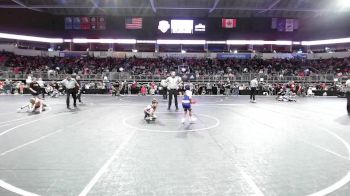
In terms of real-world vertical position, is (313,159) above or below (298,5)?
below

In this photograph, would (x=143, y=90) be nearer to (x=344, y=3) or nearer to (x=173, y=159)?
(x=173, y=159)

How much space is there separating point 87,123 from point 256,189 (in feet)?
27.7

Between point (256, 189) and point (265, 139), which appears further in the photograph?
point (265, 139)

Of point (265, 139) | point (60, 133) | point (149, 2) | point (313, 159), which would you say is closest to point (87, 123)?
point (60, 133)

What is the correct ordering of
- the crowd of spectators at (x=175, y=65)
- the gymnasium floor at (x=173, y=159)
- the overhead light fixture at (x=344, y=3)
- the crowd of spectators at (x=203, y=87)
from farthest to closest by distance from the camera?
the crowd of spectators at (x=175, y=65)
the overhead light fixture at (x=344, y=3)
the crowd of spectators at (x=203, y=87)
the gymnasium floor at (x=173, y=159)

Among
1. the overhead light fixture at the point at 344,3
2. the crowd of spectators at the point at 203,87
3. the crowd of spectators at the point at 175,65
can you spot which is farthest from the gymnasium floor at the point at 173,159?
the overhead light fixture at the point at 344,3

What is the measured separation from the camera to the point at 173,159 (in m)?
6.59

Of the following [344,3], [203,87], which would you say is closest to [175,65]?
[203,87]

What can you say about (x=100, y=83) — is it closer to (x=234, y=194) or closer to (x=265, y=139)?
(x=265, y=139)

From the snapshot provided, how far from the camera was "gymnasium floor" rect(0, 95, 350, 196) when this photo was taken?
492cm

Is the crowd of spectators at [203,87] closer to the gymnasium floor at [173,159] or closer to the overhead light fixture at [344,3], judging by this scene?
the overhead light fixture at [344,3]

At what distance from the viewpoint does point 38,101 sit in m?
15.8

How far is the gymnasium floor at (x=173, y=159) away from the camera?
4.92 m

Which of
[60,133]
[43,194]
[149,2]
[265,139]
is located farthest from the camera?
[149,2]
